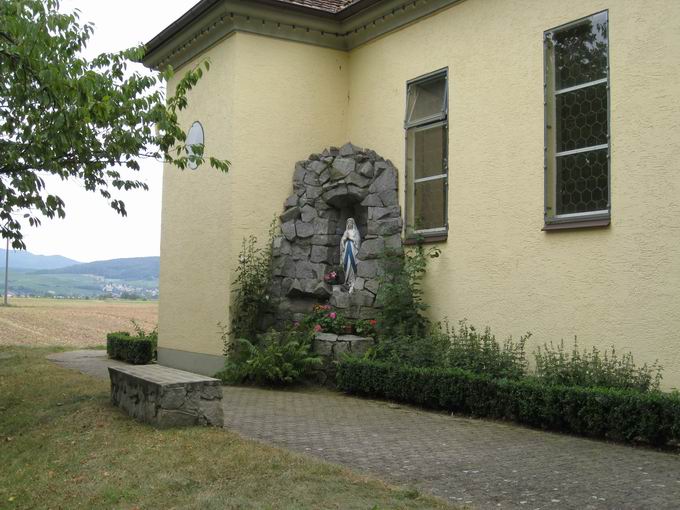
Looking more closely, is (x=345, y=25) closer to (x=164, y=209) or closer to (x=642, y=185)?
(x=164, y=209)

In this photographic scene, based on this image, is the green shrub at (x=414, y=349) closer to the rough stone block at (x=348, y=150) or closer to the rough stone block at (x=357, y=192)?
the rough stone block at (x=357, y=192)

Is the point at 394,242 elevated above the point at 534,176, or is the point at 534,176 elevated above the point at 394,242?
the point at 534,176

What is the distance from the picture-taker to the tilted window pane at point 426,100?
40.0ft

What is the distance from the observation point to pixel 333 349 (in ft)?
38.5

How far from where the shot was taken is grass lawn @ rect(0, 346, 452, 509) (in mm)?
5219

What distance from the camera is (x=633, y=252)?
8766mm

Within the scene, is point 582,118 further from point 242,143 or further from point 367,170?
point 242,143

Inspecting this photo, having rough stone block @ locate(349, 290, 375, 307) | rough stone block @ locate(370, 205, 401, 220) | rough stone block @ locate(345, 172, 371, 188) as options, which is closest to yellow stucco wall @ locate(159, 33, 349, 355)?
rough stone block @ locate(345, 172, 371, 188)

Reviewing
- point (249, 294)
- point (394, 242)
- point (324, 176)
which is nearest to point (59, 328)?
point (249, 294)

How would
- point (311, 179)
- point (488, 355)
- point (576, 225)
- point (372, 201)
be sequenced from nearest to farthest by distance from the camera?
1. point (576, 225)
2. point (488, 355)
3. point (372, 201)
4. point (311, 179)

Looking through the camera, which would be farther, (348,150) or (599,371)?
(348,150)

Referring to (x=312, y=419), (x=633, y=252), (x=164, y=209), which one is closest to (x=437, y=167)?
(x=633, y=252)

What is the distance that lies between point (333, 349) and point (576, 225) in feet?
14.5

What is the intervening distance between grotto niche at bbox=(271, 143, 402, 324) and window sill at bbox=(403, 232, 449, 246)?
19 centimetres
